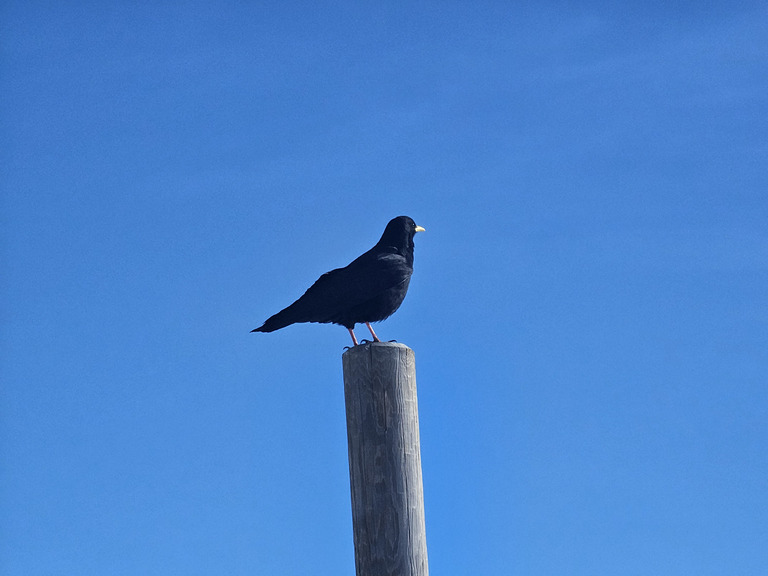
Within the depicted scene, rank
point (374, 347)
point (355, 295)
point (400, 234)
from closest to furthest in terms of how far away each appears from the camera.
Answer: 1. point (374, 347)
2. point (355, 295)
3. point (400, 234)

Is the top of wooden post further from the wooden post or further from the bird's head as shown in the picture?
the bird's head

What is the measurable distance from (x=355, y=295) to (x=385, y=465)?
3156mm

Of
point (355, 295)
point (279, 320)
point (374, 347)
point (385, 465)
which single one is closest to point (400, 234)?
point (355, 295)

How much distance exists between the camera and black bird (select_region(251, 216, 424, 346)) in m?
6.84

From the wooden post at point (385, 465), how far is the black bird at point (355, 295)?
9.44 feet

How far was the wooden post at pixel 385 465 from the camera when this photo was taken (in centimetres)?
370

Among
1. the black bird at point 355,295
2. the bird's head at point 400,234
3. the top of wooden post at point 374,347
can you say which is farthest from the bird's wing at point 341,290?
the top of wooden post at point 374,347

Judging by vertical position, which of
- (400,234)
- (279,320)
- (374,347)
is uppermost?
(400,234)

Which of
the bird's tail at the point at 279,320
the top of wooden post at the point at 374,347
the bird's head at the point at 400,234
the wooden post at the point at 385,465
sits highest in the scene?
the bird's head at the point at 400,234

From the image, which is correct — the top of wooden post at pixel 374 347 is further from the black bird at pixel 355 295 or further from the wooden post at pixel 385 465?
the black bird at pixel 355 295

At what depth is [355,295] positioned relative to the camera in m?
6.82

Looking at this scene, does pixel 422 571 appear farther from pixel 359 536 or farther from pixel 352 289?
pixel 352 289

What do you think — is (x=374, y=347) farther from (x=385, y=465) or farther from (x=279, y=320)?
(x=279, y=320)

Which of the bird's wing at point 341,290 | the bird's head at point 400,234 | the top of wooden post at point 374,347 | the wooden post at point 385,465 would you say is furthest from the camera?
the bird's head at point 400,234
